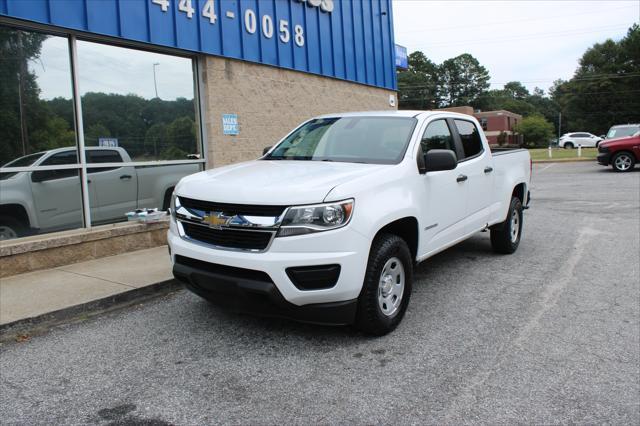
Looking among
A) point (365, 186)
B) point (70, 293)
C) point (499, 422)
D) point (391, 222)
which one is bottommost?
point (499, 422)

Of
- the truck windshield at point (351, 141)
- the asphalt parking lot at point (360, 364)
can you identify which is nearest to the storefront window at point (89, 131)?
the asphalt parking lot at point (360, 364)

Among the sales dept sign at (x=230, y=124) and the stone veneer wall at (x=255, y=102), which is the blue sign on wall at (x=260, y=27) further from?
the sales dept sign at (x=230, y=124)

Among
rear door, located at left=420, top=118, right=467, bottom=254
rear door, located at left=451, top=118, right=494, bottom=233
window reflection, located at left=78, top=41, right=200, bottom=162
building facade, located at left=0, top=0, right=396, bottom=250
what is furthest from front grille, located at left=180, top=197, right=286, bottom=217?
window reflection, located at left=78, top=41, right=200, bottom=162

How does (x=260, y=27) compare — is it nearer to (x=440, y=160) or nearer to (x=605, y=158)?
(x=440, y=160)

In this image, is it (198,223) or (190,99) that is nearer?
(198,223)

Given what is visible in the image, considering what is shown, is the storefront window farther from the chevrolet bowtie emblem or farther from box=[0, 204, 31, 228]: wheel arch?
the chevrolet bowtie emblem

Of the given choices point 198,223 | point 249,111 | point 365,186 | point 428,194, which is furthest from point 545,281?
point 249,111

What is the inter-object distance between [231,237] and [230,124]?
19.3 ft

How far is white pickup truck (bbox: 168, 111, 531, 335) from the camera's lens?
371 centimetres

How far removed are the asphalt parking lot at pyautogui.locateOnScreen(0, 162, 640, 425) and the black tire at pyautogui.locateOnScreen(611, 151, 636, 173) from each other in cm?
1644

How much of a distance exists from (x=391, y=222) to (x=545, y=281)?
2.63m

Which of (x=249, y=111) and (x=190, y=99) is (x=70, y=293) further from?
(x=249, y=111)

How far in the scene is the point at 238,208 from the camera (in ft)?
12.7

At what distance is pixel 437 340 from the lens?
4.20 metres
